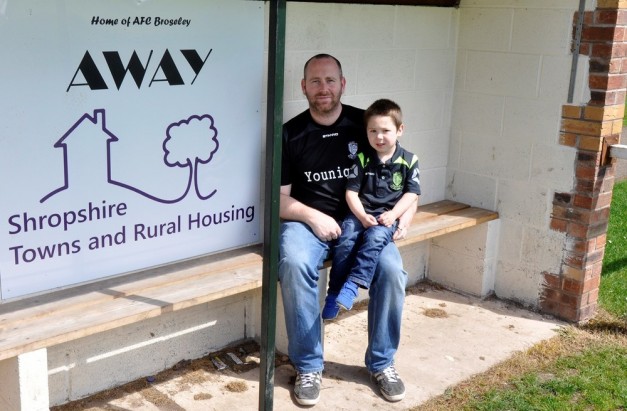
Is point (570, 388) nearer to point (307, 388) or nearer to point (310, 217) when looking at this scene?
point (307, 388)

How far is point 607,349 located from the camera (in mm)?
4535

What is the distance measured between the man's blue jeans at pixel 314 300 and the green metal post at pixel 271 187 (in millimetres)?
514

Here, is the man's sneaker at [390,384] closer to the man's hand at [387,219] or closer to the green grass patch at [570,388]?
the green grass patch at [570,388]

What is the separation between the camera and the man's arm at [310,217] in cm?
401

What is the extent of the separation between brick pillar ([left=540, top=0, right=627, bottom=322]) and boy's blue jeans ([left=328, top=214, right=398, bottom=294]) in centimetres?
130

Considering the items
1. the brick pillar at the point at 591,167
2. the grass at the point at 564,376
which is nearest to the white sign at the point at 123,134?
the grass at the point at 564,376

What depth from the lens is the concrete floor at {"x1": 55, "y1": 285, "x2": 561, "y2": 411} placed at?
12.6 ft

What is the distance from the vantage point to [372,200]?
13.4ft

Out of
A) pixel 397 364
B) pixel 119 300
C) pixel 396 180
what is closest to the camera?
pixel 119 300

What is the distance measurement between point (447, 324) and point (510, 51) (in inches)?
66.0

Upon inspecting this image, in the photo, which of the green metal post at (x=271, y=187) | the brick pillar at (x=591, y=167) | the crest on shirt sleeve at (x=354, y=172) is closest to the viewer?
the green metal post at (x=271, y=187)

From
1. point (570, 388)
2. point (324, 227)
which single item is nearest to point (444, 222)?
point (324, 227)

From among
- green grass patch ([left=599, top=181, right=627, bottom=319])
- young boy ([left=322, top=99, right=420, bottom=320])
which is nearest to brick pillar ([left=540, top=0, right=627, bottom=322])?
green grass patch ([left=599, top=181, right=627, bottom=319])

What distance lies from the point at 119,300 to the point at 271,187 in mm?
932
